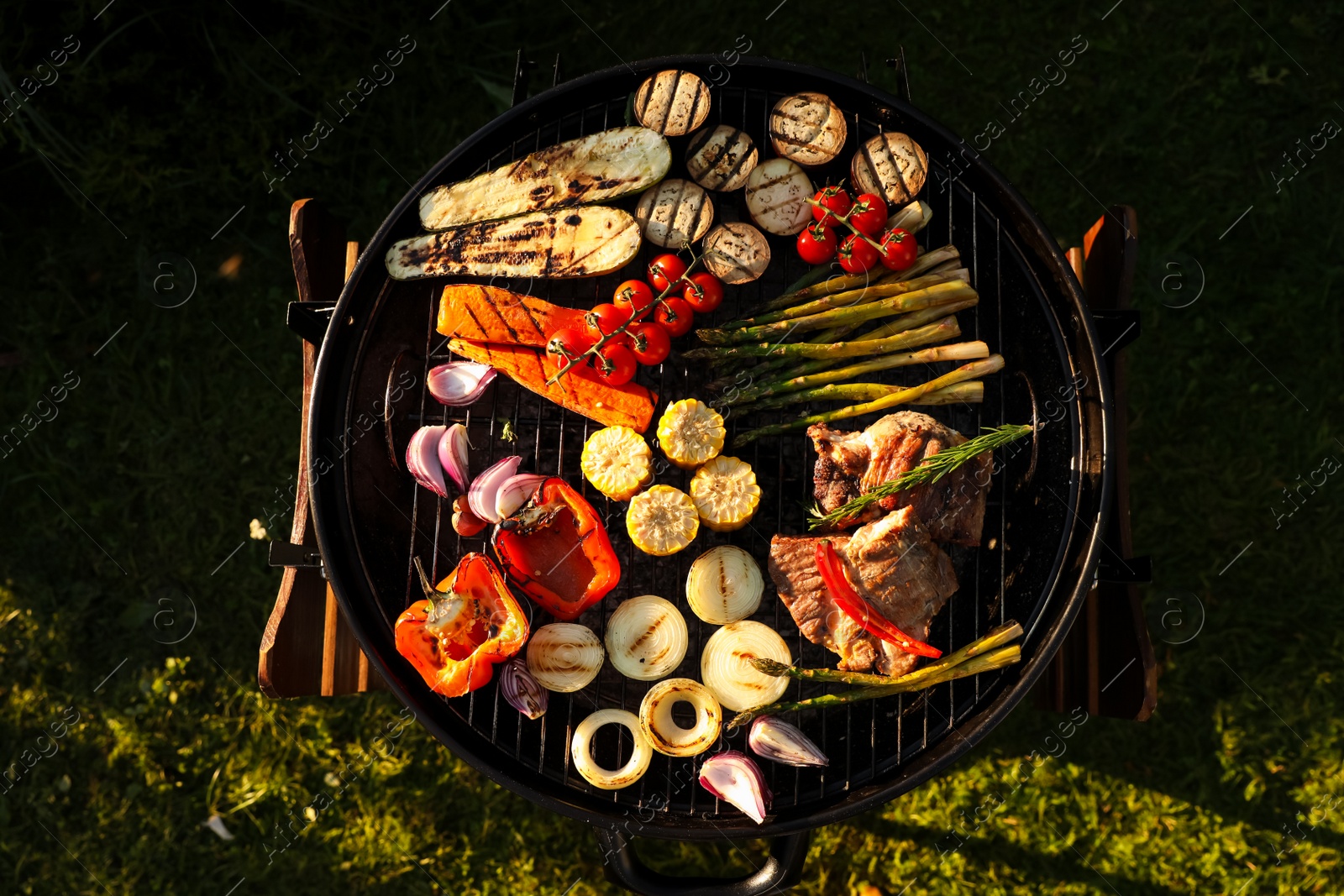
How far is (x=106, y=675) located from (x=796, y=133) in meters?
6.76

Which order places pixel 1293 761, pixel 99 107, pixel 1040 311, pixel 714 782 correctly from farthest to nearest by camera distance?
pixel 99 107 → pixel 1293 761 → pixel 1040 311 → pixel 714 782

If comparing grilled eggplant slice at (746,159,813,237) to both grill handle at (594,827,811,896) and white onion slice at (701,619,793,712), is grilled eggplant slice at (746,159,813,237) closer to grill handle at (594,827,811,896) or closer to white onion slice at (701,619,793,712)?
white onion slice at (701,619,793,712)

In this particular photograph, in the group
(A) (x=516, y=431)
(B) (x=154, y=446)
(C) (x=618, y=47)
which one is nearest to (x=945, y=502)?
(A) (x=516, y=431)

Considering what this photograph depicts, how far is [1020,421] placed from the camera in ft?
19.9

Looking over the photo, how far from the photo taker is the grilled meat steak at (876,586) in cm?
577

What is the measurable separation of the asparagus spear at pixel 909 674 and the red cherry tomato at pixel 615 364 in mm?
1912

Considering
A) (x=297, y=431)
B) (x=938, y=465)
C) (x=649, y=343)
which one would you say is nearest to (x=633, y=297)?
(x=649, y=343)

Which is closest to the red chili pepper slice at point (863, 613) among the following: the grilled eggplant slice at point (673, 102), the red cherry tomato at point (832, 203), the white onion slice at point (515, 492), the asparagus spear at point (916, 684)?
the asparagus spear at point (916, 684)

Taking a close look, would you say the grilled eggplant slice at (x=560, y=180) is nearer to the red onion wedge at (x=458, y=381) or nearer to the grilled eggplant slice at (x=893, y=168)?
the red onion wedge at (x=458, y=381)

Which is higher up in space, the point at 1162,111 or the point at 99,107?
the point at 99,107

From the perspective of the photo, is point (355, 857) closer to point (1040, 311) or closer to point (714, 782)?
point (714, 782)

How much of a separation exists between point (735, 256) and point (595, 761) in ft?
10.7

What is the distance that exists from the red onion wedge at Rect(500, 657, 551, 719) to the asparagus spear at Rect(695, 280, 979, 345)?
232cm

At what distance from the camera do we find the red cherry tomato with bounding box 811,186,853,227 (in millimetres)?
5926
